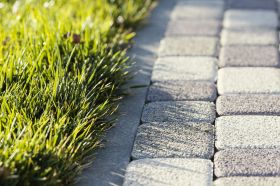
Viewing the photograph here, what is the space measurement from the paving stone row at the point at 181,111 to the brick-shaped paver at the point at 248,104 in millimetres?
51

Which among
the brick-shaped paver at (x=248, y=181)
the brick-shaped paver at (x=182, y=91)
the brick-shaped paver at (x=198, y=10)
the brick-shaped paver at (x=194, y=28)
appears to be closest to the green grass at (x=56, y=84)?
the brick-shaped paver at (x=182, y=91)

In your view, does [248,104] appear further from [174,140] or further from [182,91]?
[174,140]

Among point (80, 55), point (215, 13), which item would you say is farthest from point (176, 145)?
point (215, 13)

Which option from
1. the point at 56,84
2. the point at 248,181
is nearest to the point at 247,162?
the point at 248,181

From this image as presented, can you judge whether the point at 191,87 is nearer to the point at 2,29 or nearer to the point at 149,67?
the point at 149,67

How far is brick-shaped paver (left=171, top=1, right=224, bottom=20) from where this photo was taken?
3973 mm

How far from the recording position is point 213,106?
2.74 meters

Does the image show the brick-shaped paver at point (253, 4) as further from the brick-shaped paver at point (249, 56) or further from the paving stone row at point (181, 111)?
the brick-shaped paver at point (249, 56)

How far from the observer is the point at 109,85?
2.81 meters

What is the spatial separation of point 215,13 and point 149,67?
0.98 m

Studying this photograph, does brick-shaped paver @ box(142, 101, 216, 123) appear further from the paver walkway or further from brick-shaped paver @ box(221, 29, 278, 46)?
brick-shaped paver @ box(221, 29, 278, 46)

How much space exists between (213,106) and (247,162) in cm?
54

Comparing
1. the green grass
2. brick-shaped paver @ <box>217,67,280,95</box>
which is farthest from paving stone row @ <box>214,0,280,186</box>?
the green grass

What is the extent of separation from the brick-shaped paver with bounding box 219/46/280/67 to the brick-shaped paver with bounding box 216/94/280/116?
1.37 feet
